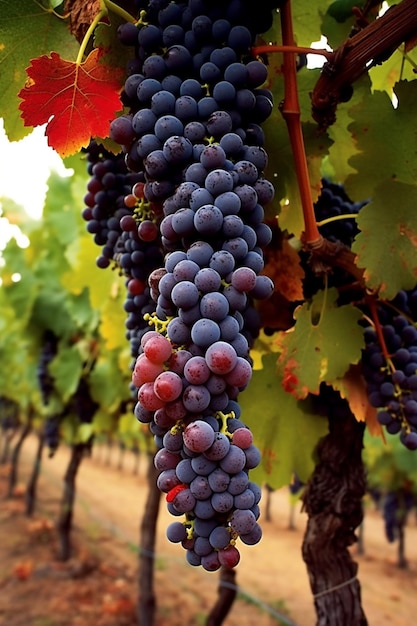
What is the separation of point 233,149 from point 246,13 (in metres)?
0.30

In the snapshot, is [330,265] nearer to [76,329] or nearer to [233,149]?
[233,149]

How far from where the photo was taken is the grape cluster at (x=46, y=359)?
5.03 metres

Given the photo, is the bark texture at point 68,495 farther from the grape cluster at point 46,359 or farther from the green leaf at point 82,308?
the green leaf at point 82,308

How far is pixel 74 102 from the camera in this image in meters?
1.06

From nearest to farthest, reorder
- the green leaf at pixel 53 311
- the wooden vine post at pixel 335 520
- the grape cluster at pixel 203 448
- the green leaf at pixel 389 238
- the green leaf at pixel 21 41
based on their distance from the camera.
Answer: the grape cluster at pixel 203 448 < the green leaf at pixel 21 41 < the green leaf at pixel 389 238 < the wooden vine post at pixel 335 520 < the green leaf at pixel 53 311

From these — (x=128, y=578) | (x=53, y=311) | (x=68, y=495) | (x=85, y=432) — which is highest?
(x=53, y=311)

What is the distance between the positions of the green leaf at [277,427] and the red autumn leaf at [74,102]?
0.83 m

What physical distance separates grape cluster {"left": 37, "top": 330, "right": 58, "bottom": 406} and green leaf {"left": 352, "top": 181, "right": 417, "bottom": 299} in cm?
425

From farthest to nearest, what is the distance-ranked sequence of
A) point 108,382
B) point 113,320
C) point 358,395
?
point 108,382
point 113,320
point 358,395

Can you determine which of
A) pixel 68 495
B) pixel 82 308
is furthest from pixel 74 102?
pixel 68 495

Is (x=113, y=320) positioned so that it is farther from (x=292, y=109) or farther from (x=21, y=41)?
(x=292, y=109)

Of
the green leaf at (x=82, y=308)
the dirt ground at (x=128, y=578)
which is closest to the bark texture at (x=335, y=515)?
the dirt ground at (x=128, y=578)

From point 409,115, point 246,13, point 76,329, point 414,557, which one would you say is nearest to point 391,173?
point 409,115

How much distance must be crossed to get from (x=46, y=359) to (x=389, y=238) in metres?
4.32
